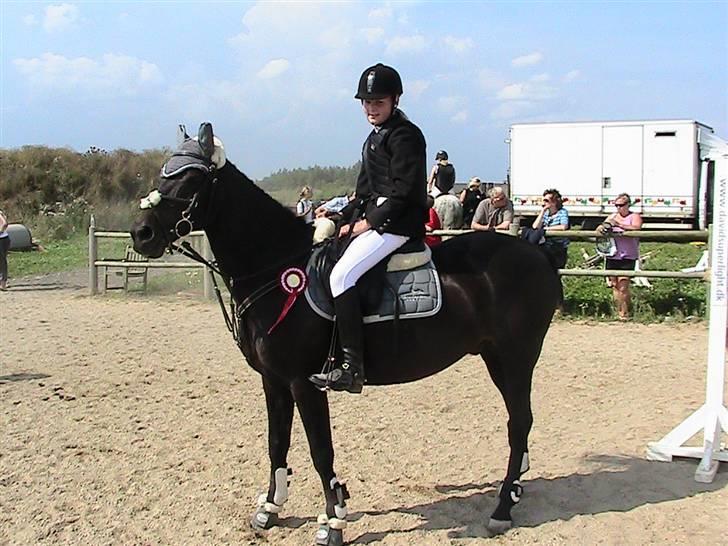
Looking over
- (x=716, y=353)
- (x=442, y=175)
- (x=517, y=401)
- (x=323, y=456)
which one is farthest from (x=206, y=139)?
(x=442, y=175)

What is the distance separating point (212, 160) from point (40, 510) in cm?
232

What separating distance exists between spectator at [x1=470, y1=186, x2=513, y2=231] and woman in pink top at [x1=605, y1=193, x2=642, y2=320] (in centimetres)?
153

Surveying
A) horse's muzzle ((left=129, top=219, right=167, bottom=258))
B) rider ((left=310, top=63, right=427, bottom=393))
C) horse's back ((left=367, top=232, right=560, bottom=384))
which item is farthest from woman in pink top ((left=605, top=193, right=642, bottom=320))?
horse's muzzle ((left=129, top=219, right=167, bottom=258))

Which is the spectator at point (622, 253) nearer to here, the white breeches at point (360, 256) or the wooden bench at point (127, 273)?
the white breeches at point (360, 256)

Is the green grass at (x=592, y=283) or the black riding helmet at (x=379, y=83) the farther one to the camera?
the green grass at (x=592, y=283)

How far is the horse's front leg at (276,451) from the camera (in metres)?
4.45

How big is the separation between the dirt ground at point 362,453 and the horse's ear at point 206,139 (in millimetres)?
2089

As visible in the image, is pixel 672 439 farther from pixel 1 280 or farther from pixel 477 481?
pixel 1 280

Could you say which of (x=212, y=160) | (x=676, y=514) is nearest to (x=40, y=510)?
(x=212, y=160)

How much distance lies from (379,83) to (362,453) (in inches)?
108

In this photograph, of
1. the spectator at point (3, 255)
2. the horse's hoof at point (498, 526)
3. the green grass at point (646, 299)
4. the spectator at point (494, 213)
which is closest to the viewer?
the horse's hoof at point (498, 526)

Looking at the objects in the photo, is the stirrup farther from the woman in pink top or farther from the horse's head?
the woman in pink top

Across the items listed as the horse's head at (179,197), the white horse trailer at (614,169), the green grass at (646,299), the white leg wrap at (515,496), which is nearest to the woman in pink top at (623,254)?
the green grass at (646,299)

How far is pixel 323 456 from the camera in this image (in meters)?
4.25
